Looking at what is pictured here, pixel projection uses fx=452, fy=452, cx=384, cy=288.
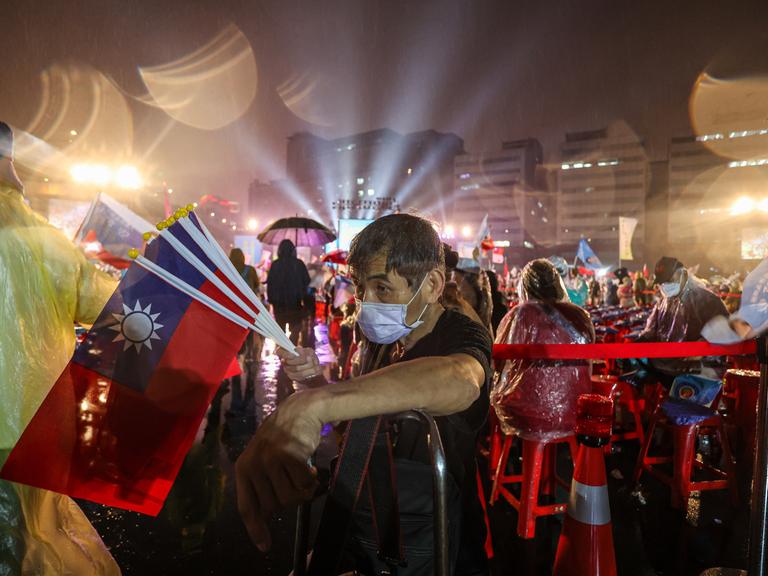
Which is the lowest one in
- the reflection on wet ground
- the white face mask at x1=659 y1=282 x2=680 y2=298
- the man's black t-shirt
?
the reflection on wet ground

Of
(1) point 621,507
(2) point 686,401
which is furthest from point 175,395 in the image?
(2) point 686,401

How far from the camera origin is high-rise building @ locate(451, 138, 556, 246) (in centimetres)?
10412

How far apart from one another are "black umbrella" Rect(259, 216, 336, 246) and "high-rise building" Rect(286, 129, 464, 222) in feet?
322

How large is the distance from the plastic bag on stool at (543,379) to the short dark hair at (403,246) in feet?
8.27

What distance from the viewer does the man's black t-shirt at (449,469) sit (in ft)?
5.46

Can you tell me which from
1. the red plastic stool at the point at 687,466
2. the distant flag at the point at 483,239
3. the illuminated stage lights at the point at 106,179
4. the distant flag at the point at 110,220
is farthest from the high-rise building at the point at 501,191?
the distant flag at the point at 110,220

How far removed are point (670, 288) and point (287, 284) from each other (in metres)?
5.87

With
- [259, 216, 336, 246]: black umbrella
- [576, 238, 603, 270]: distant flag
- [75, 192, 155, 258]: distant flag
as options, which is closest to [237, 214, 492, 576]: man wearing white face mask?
[75, 192, 155, 258]: distant flag

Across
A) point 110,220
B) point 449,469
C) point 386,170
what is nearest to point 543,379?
point 449,469

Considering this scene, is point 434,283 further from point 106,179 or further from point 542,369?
point 106,179

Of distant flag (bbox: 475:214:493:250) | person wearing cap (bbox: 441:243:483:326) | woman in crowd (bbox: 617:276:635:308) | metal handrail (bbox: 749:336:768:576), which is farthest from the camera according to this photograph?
woman in crowd (bbox: 617:276:635:308)

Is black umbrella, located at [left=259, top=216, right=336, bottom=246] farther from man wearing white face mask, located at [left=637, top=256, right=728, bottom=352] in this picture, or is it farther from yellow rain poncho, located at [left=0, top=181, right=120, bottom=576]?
yellow rain poncho, located at [left=0, top=181, right=120, bottom=576]

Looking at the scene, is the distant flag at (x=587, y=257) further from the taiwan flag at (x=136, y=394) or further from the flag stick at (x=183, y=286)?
the flag stick at (x=183, y=286)

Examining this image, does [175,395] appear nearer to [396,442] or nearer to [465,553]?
[396,442]
